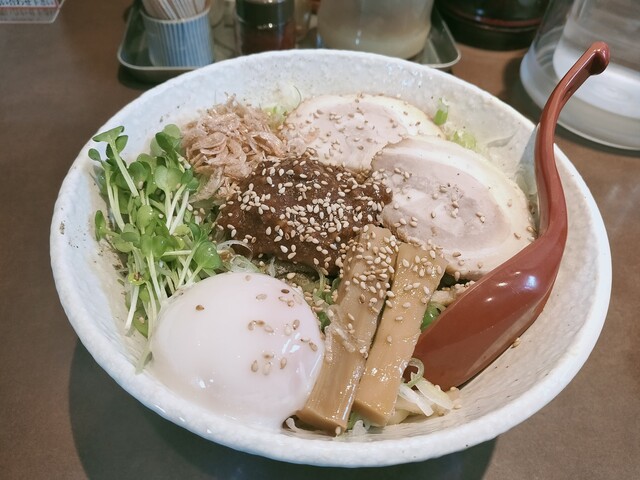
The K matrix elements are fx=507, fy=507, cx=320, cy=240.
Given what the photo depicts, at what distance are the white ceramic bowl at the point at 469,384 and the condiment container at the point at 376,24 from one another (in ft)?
1.87

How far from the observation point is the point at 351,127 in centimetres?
175

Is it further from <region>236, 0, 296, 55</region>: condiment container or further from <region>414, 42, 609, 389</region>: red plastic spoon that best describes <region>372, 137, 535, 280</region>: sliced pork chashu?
<region>236, 0, 296, 55</region>: condiment container

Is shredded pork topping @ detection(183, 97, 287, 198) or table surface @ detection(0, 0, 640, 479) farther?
shredded pork topping @ detection(183, 97, 287, 198)

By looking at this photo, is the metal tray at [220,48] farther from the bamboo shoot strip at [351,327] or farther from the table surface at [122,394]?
the bamboo shoot strip at [351,327]

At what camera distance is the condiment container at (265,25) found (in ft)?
7.38

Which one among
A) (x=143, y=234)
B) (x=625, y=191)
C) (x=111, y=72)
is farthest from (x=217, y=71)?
(x=625, y=191)

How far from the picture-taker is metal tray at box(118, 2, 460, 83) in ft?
7.77

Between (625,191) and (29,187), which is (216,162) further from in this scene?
(625,191)

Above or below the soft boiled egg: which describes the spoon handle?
above

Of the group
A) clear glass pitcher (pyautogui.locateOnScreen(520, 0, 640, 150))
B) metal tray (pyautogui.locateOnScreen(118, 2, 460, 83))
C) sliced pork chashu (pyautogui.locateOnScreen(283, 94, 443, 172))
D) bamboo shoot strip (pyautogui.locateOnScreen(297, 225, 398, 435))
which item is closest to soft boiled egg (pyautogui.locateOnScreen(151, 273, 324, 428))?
bamboo shoot strip (pyautogui.locateOnScreen(297, 225, 398, 435))

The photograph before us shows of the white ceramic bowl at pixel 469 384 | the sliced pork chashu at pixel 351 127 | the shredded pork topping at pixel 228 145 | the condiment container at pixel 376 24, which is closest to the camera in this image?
the white ceramic bowl at pixel 469 384

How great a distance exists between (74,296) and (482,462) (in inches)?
42.8

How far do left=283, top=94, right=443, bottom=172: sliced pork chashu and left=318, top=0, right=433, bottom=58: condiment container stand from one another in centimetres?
69

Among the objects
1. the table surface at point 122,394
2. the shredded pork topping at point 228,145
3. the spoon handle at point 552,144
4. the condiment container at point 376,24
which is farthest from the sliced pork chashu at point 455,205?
the condiment container at point 376,24
